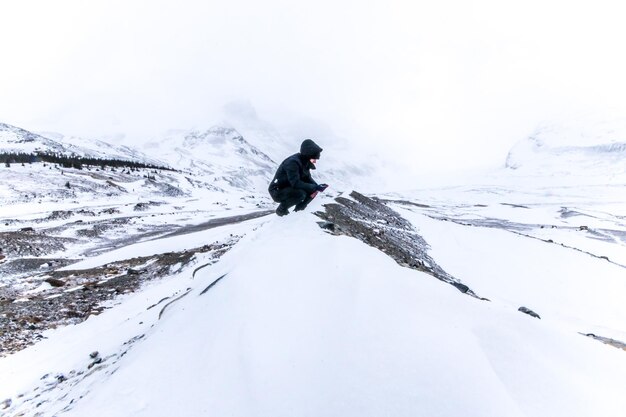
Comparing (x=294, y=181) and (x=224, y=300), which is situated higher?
(x=294, y=181)

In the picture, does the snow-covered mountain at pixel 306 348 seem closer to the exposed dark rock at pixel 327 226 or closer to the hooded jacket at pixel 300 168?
the exposed dark rock at pixel 327 226

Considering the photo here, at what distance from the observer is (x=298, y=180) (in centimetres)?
940

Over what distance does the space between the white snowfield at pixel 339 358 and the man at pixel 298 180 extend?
10.7ft

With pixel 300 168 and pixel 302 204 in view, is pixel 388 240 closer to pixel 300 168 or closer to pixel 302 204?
pixel 302 204

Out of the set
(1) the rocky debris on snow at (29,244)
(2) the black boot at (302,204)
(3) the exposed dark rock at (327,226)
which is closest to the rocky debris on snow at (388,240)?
(3) the exposed dark rock at (327,226)

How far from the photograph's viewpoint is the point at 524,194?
503 feet

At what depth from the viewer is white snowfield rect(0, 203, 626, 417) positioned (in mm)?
3051

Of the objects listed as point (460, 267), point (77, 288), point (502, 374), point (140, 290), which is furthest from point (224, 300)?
point (460, 267)

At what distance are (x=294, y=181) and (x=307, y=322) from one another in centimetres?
568

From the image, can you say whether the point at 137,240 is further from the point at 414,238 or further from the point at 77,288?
the point at 414,238

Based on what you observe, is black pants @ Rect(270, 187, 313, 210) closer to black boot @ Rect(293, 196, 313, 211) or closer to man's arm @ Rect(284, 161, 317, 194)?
black boot @ Rect(293, 196, 313, 211)

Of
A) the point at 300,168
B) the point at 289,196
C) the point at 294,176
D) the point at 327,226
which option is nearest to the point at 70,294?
the point at 289,196

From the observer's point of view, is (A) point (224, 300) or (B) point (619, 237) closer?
(A) point (224, 300)

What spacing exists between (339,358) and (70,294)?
1196 cm
